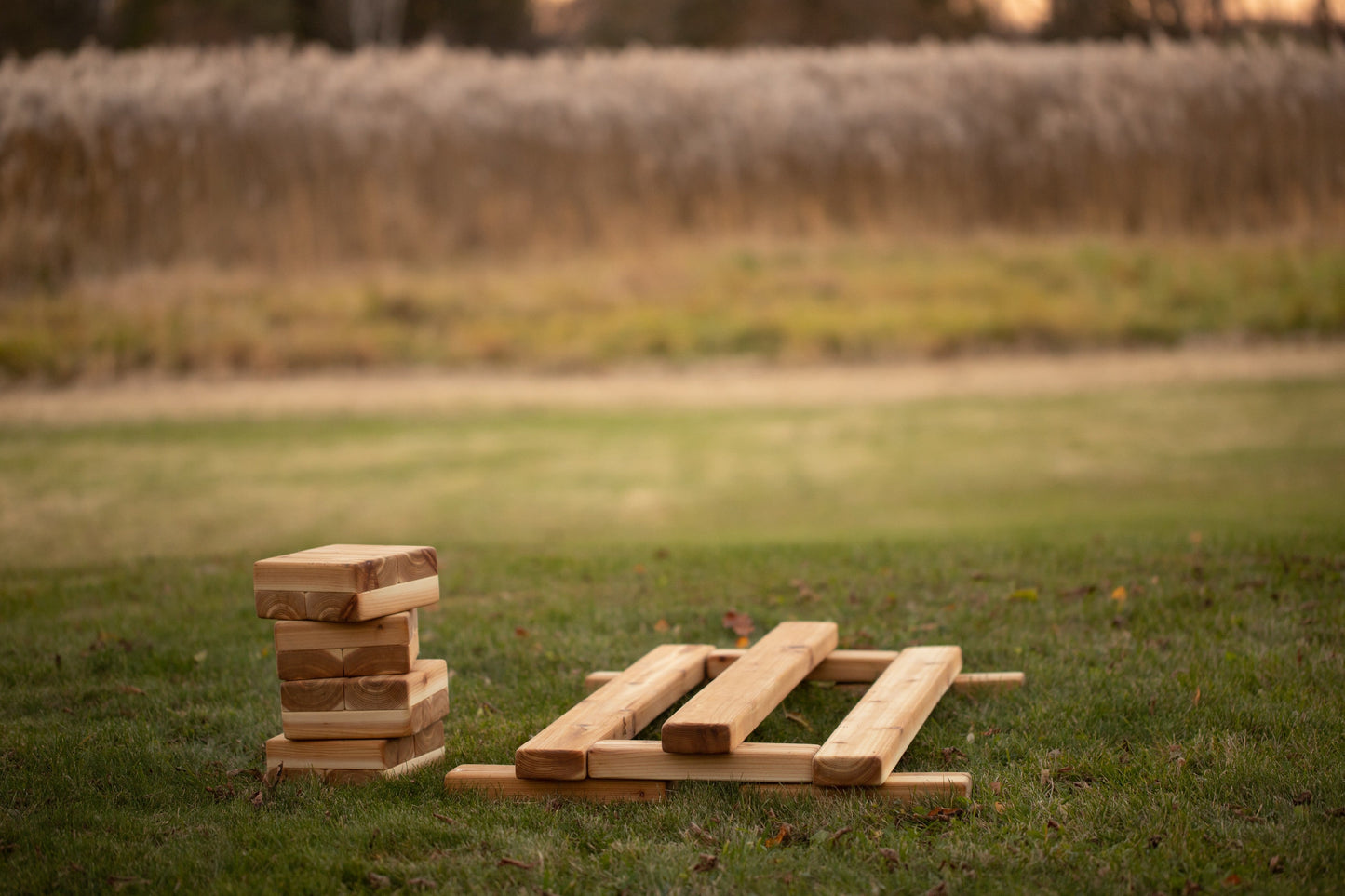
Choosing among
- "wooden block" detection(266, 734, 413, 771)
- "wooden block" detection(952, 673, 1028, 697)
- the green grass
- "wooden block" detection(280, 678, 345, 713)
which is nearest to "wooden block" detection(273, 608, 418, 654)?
"wooden block" detection(280, 678, 345, 713)

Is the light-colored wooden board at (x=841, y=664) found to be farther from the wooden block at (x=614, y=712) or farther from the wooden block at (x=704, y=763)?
the wooden block at (x=704, y=763)

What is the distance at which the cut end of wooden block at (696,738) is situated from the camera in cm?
325

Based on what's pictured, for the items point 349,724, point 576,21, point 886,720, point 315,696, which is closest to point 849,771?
point 886,720

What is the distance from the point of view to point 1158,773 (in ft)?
11.0

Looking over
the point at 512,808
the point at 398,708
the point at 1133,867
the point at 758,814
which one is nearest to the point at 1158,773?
the point at 1133,867

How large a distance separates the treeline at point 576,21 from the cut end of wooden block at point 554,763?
18.5 metres

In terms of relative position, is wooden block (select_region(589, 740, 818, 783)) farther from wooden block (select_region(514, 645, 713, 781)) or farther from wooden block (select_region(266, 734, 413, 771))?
wooden block (select_region(266, 734, 413, 771))

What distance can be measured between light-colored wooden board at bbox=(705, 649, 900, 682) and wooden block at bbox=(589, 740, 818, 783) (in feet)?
3.50

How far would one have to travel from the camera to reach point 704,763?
3.35m

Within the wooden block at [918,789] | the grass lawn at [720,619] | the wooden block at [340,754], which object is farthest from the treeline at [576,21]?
the wooden block at [340,754]

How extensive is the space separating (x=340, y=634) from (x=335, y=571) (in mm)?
233

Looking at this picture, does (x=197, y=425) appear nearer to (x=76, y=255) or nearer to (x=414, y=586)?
(x=76, y=255)

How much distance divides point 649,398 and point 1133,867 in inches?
359

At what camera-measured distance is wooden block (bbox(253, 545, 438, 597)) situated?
3420 mm
